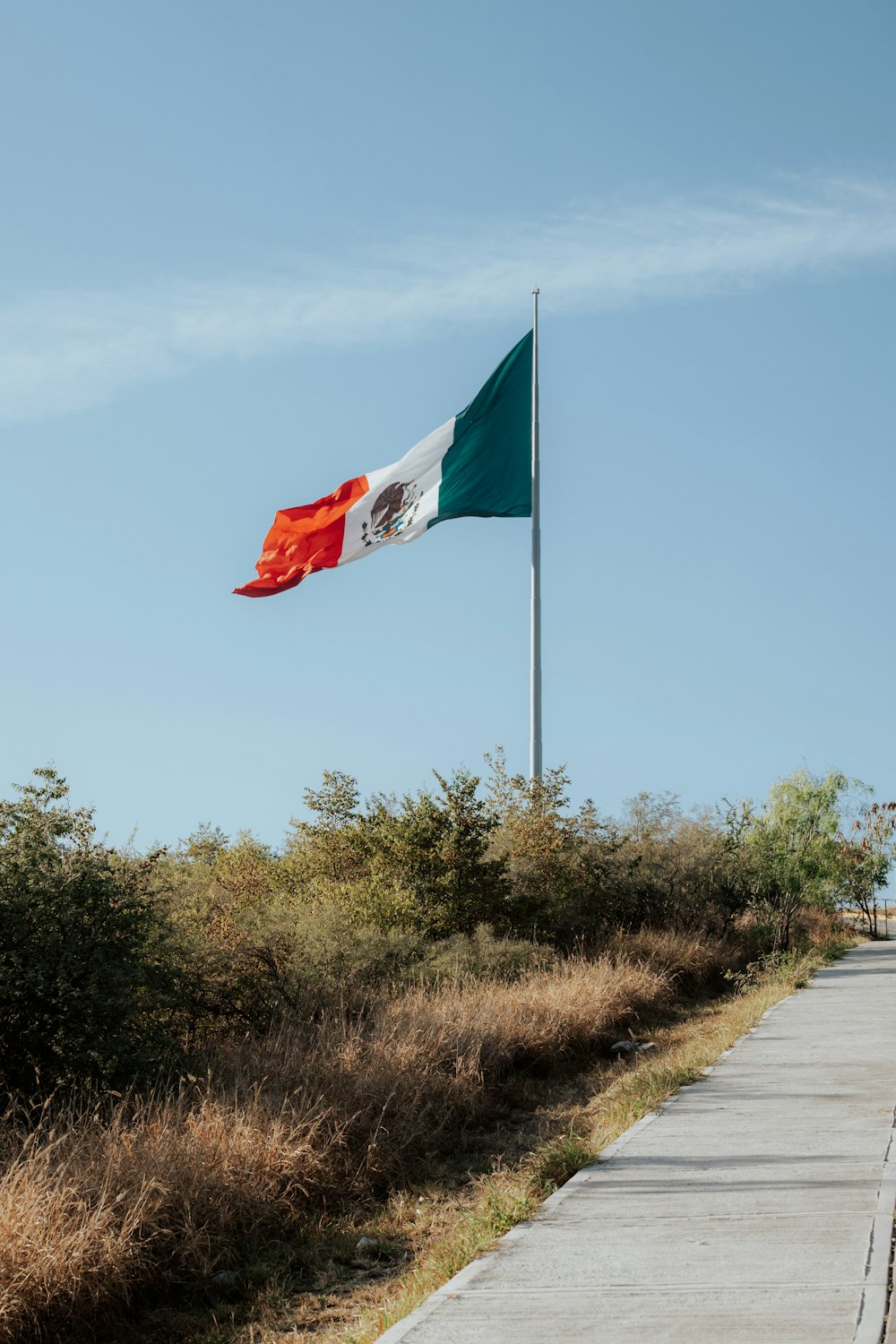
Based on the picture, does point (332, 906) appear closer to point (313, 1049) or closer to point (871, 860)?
point (313, 1049)

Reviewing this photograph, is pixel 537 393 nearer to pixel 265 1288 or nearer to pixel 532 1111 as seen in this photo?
pixel 532 1111

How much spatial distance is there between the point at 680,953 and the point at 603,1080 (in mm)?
8481

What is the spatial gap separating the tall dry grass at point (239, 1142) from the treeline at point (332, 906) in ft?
2.36

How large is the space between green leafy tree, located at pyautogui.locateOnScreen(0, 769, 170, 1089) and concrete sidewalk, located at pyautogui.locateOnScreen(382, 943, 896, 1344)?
459 centimetres

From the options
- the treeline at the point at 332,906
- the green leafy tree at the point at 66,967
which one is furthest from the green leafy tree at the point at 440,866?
the green leafy tree at the point at 66,967

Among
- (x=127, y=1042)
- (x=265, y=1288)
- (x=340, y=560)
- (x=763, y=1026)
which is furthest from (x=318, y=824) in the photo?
(x=265, y=1288)

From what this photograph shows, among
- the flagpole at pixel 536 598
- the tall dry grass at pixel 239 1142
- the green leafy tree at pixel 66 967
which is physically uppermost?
the flagpole at pixel 536 598

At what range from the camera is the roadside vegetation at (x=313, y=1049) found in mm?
7426

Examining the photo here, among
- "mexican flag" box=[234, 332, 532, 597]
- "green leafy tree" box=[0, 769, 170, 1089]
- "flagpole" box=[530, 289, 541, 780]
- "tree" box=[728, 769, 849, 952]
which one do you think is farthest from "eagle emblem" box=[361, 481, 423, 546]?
Result: "green leafy tree" box=[0, 769, 170, 1089]

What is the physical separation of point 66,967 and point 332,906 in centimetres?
770

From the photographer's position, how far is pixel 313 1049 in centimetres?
1170

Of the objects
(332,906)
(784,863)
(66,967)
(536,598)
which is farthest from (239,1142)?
(784,863)

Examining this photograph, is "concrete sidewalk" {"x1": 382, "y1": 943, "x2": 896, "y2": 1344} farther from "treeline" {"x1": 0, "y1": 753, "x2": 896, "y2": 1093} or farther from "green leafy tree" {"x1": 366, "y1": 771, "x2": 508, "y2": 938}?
"green leafy tree" {"x1": 366, "y1": 771, "x2": 508, "y2": 938}

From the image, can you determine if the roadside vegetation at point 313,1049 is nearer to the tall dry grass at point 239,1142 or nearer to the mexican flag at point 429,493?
the tall dry grass at point 239,1142
